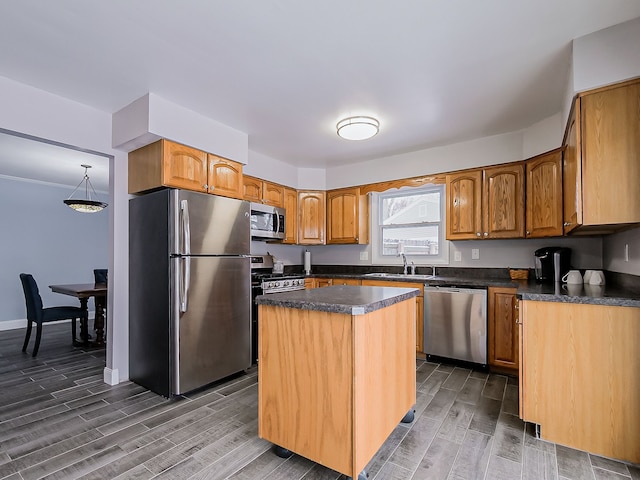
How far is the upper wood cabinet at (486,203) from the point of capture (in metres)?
3.43

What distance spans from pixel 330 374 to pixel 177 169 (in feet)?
7.28

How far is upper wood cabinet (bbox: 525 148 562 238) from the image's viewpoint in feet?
9.80

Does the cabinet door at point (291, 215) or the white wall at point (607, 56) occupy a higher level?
the white wall at point (607, 56)

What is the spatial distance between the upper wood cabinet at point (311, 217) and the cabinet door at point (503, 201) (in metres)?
2.18

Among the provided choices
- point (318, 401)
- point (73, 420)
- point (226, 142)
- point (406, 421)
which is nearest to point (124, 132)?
point (226, 142)

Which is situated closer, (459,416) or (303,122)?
(459,416)

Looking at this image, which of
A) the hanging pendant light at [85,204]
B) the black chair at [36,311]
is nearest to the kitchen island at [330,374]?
the black chair at [36,311]

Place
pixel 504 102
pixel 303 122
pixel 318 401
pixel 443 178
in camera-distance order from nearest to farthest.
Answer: pixel 318 401 → pixel 504 102 → pixel 303 122 → pixel 443 178

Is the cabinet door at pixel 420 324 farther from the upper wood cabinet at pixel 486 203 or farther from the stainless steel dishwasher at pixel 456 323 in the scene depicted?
the upper wood cabinet at pixel 486 203

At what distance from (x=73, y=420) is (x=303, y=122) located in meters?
3.07

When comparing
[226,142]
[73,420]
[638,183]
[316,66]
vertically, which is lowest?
[73,420]

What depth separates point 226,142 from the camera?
3.35 metres

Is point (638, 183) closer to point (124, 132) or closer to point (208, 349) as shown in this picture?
point (208, 349)

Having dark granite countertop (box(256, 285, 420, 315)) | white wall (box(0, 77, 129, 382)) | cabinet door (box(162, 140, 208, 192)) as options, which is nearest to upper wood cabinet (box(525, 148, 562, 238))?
dark granite countertop (box(256, 285, 420, 315))
